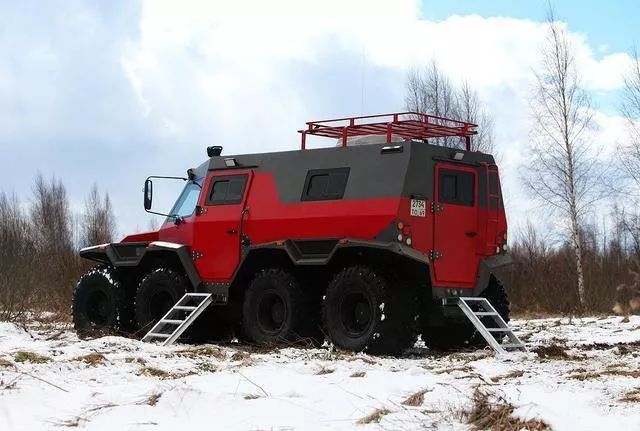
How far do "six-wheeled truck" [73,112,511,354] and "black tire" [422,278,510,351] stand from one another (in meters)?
0.02

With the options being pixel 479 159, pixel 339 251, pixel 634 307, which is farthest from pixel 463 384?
pixel 634 307

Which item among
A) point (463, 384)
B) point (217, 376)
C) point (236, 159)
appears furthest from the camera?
point (236, 159)

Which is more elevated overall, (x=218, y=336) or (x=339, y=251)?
(x=339, y=251)

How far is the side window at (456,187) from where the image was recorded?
1151cm

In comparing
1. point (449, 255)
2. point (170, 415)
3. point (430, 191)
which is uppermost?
point (430, 191)

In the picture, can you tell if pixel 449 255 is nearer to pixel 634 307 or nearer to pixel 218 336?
pixel 218 336

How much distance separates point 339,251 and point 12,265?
389 inches

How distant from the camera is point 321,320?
11578 millimetres

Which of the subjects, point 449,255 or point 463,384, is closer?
point 463,384

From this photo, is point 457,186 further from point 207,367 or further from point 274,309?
point 207,367

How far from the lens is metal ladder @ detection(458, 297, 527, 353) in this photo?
34.7ft

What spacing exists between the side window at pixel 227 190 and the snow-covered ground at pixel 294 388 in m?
2.82

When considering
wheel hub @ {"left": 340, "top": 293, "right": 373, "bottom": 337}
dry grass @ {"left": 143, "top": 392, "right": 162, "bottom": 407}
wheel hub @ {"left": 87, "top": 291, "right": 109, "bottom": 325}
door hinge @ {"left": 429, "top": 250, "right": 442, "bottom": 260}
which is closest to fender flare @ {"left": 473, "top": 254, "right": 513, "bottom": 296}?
door hinge @ {"left": 429, "top": 250, "right": 442, "bottom": 260}

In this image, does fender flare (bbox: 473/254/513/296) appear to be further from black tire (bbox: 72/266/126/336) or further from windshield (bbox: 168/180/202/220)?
black tire (bbox: 72/266/126/336)
